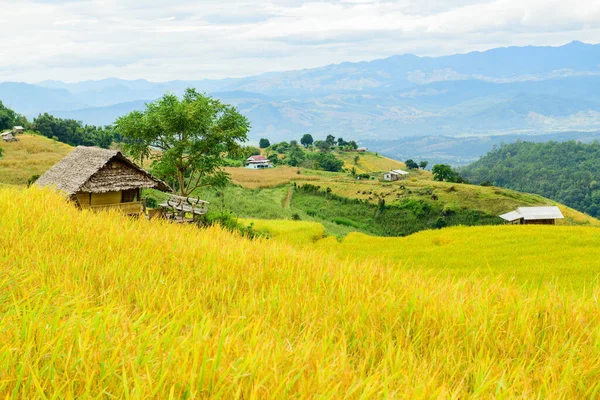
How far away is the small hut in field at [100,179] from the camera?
2525cm

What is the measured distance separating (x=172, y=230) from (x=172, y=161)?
28.7m

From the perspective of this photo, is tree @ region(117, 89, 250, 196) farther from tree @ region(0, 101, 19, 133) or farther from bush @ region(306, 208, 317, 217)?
tree @ region(0, 101, 19, 133)

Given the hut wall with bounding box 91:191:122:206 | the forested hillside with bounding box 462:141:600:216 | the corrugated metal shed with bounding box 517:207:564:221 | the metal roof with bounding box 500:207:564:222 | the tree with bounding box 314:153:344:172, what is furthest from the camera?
the forested hillside with bounding box 462:141:600:216

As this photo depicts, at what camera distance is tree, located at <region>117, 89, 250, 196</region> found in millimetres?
36719

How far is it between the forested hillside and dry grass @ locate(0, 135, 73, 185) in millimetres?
117157

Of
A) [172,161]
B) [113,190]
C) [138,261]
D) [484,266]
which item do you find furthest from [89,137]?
[138,261]

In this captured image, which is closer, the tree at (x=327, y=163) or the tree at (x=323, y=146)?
the tree at (x=327, y=163)

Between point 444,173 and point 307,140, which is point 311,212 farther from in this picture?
point 307,140

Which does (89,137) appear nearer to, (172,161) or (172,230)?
(172,161)

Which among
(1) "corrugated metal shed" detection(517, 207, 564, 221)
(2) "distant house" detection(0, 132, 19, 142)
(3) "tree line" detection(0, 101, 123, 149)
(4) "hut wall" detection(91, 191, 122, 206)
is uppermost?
(3) "tree line" detection(0, 101, 123, 149)

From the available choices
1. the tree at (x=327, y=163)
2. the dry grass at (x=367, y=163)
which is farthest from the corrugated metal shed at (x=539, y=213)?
Result: the dry grass at (x=367, y=163)

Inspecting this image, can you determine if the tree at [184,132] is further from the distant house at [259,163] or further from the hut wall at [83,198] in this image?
the distant house at [259,163]

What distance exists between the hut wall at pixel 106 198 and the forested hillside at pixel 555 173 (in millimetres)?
131209

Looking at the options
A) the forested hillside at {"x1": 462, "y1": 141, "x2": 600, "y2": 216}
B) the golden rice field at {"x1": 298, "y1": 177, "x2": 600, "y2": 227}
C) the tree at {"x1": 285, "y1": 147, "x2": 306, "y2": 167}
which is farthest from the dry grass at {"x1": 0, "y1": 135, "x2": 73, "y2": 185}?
the forested hillside at {"x1": 462, "y1": 141, "x2": 600, "y2": 216}
